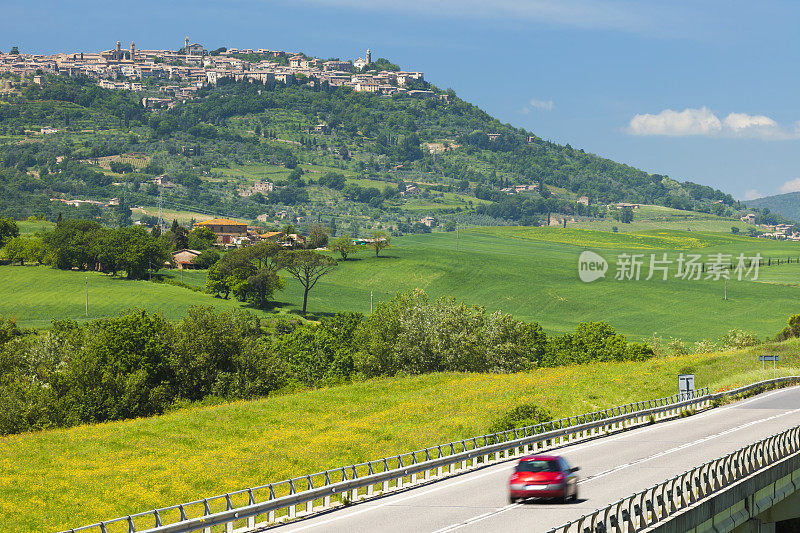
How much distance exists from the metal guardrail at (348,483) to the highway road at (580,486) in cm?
63

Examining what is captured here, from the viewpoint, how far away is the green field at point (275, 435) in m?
37.3

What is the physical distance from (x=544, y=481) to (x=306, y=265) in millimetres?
151345

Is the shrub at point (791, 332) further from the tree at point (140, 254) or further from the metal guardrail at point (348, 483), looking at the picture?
the tree at point (140, 254)

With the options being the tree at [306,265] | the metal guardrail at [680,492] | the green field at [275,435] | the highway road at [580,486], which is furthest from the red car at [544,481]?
the tree at [306,265]

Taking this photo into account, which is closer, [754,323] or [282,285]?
[754,323]

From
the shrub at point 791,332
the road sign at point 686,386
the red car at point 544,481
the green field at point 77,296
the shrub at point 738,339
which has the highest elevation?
the red car at point 544,481

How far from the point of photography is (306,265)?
175750 millimetres

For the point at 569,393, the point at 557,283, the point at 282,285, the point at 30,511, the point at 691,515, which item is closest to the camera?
the point at 691,515

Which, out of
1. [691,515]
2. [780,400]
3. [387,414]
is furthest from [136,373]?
[691,515]

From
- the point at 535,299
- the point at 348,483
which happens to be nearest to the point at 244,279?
the point at 535,299

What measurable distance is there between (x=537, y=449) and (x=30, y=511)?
66.8ft

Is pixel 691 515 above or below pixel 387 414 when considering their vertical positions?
above

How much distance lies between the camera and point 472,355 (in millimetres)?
93625

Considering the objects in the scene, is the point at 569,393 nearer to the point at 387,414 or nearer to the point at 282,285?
the point at 387,414
